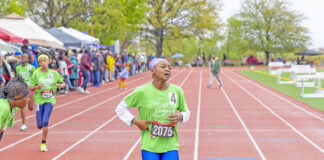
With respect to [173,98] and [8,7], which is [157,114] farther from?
[8,7]

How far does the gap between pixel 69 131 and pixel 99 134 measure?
0.83 m

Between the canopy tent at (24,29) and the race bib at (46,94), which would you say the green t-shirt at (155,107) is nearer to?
the race bib at (46,94)

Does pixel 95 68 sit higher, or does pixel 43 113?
pixel 95 68

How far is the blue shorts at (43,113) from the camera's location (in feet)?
23.5

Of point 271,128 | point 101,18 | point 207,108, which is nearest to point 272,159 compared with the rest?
point 271,128

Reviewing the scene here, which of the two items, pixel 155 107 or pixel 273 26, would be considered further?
pixel 273 26

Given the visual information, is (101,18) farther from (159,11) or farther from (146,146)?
(146,146)

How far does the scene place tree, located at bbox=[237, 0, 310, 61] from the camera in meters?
58.5

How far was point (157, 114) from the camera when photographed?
413 cm

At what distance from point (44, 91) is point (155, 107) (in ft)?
12.2

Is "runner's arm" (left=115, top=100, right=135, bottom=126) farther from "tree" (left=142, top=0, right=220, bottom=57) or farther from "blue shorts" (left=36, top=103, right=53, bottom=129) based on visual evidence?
"tree" (left=142, top=0, right=220, bottom=57)

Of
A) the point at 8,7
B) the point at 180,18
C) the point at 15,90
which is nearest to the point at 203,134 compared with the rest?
the point at 15,90

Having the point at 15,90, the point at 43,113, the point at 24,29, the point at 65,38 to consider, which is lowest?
the point at 43,113

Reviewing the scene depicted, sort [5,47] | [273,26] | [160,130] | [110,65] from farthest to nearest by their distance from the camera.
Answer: [273,26]
[110,65]
[5,47]
[160,130]
